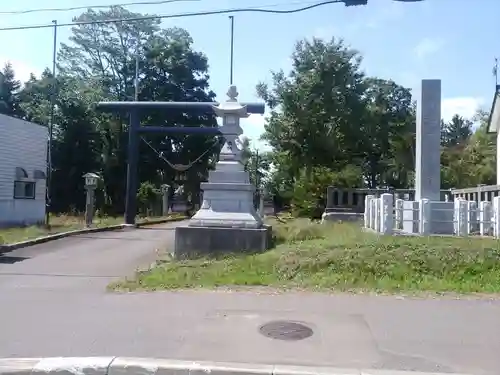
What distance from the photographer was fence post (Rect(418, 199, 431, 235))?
13.6 meters

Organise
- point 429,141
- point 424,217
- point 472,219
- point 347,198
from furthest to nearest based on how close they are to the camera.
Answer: point 347,198 → point 429,141 → point 472,219 → point 424,217

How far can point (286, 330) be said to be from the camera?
6.75 m

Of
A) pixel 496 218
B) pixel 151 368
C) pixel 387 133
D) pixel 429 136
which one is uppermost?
pixel 387 133

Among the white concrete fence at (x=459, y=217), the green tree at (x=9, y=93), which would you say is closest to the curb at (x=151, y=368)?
the white concrete fence at (x=459, y=217)

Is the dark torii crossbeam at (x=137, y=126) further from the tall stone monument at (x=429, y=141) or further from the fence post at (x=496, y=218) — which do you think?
the fence post at (x=496, y=218)

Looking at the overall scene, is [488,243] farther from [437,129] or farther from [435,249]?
[437,129]

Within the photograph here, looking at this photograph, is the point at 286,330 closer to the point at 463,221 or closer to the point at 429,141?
the point at 463,221

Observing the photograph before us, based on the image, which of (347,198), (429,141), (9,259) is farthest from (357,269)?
(347,198)

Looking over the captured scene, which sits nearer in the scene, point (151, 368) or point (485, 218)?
point (151, 368)

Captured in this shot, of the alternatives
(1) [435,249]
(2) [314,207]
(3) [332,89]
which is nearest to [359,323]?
(1) [435,249]

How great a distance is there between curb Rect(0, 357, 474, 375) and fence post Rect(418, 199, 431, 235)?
8.71m

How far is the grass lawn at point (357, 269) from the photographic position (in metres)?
9.55

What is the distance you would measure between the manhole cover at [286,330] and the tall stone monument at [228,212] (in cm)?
551

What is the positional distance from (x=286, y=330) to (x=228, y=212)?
659cm
